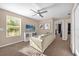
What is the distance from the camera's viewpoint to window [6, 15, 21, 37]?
201 centimetres

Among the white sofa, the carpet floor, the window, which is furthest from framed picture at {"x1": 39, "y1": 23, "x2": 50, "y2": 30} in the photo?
the window

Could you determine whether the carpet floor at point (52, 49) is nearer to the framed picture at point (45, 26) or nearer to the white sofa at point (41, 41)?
the white sofa at point (41, 41)

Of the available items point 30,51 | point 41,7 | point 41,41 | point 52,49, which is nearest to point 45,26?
point 41,41

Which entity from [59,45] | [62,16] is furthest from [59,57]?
[62,16]

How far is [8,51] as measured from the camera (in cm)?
199

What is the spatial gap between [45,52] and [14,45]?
0.81 meters

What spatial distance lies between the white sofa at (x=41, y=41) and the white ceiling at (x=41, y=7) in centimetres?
52

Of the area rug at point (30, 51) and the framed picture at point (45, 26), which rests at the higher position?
the framed picture at point (45, 26)

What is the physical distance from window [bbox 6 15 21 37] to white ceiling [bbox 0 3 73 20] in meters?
0.20

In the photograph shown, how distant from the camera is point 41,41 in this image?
213 cm

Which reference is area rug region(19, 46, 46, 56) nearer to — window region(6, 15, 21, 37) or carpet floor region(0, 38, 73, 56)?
carpet floor region(0, 38, 73, 56)

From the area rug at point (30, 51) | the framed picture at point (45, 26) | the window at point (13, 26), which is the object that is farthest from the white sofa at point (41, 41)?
the window at point (13, 26)

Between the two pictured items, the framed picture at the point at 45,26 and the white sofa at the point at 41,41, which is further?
the framed picture at the point at 45,26

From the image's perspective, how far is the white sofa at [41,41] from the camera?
2.08 m
